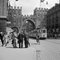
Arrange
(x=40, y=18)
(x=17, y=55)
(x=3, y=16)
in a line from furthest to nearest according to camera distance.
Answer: (x=40, y=18)
(x=3, y=16)
(x=17, y=55)

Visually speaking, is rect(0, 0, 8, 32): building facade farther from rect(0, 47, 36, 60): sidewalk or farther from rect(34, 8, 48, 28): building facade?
rect(34, 8, 48, 28): building facade

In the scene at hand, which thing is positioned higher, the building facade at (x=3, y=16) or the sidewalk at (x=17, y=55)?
the building facade at (x=3, y=16)

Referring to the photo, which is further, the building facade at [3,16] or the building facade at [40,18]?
the building facade at [40,18]

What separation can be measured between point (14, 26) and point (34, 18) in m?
14.6

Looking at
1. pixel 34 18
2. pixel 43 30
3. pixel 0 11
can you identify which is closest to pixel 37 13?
pixel 34 18

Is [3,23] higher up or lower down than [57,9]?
lower down

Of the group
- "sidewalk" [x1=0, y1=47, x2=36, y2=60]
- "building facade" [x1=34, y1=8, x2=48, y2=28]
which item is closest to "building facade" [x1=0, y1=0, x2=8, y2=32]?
"sidewalk" [x1=0, y1=47, x2=36, y2=60]

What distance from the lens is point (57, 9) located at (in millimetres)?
72812

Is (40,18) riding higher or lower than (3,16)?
higher

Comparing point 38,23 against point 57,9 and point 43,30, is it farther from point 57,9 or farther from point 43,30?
point 43,30

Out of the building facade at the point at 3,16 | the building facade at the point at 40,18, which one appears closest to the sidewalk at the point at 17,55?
the building facade at the point at 3,16

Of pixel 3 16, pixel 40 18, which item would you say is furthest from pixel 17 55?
pixel 40 18

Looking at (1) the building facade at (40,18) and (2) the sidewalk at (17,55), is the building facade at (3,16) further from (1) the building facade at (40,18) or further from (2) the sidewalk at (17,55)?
(1) the building facade at (40,18)

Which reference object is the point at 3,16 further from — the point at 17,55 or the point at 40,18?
the point at 40,18
